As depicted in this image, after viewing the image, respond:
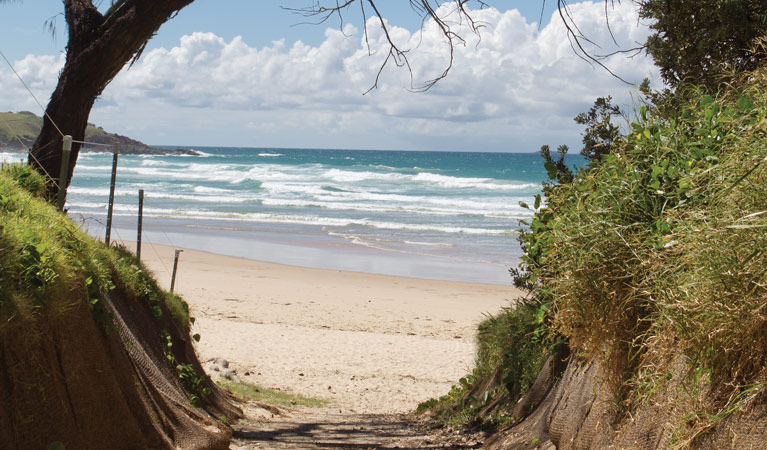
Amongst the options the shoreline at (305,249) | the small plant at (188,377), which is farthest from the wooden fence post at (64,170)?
the shoreline at (305,249)

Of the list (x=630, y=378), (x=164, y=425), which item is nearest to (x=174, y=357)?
(x=164, y=425)

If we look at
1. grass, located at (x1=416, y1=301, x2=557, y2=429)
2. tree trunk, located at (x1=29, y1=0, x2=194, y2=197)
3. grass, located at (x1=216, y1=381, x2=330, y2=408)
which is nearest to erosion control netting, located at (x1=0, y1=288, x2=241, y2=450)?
tree trunk, located at (x1=29, y1=0, x2=194, y2=197)

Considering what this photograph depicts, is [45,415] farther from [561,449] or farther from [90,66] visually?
[90,66]

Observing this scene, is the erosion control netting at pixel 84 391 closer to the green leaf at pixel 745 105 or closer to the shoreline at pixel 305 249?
the green leaf at pixel 745 105

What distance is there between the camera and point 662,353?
2.99 meters

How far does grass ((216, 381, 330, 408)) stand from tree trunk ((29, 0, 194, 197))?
3.38 metres

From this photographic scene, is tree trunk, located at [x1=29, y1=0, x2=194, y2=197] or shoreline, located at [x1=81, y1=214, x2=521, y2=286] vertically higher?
tree trunk, located at [x1=29, y1=0, x2=194, y2=197]

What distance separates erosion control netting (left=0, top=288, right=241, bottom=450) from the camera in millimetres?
2951

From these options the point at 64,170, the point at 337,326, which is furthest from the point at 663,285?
the point at 337,326

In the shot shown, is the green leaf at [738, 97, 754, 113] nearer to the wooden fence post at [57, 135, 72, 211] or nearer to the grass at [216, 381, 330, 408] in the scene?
the wooden fence post at [57, 135, 72, 211]

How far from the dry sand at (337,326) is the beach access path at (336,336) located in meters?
0.02

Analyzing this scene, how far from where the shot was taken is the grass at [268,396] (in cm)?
821

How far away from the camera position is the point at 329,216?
106 feet

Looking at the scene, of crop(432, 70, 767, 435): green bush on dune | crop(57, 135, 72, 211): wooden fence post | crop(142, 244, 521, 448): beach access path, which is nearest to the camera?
crop(432, 70, 767, 435): green bush on dune
